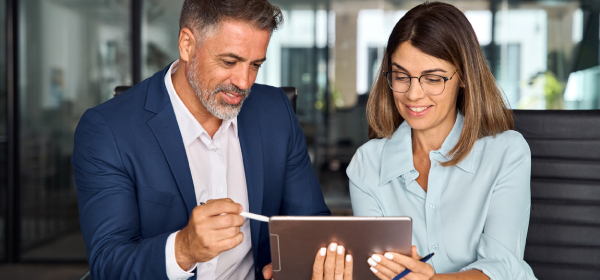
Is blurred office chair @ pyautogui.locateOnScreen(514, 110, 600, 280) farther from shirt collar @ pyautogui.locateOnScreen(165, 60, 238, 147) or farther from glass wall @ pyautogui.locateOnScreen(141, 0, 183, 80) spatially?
glass wall @ pyautogui.locateOnScreen(141, 0, 183, 80)

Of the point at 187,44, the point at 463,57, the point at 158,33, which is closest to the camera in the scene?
the point at 463,57

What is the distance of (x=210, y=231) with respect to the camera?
3.66 ft

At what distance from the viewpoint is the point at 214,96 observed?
5.06 ft

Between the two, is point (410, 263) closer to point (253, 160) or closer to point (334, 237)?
point (334, 237)

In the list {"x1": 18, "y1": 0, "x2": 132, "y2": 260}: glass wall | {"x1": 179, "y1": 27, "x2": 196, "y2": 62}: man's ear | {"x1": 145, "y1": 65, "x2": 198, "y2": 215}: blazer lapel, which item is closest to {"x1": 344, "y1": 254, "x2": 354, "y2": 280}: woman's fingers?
{"x1": 145, "y1": 65, "x2": 198, "y2": 215}: blazer lapel

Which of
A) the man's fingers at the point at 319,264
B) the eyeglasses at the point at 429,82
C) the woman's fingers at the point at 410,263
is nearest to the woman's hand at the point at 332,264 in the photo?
the man's fingers at the point at 319,264

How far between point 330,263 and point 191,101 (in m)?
0.75

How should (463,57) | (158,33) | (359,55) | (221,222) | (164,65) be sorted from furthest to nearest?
(359,55)
(164,65)
(158,33)
(463,57)
(221,222)

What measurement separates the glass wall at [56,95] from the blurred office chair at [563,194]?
3.39 m

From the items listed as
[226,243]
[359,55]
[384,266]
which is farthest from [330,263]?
[359,55]

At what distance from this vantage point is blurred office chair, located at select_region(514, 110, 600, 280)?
161 cm

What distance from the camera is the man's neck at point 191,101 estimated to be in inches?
64.4

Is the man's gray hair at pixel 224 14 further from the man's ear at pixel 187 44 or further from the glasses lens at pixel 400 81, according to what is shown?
the glasses lens at pixel 400 81

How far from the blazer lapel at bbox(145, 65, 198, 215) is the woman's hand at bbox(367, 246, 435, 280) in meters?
0.60
